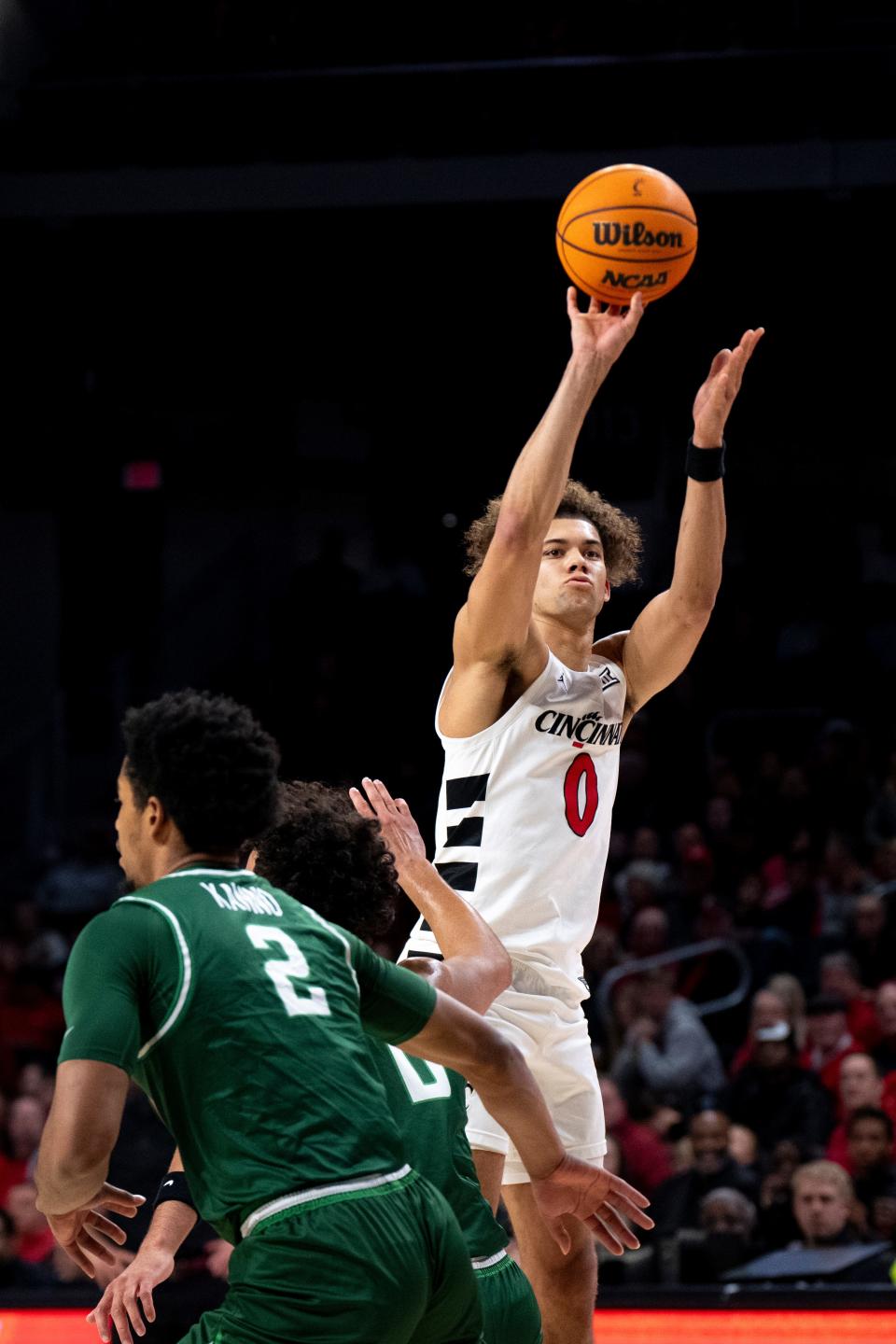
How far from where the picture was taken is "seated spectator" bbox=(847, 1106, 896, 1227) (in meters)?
7.91

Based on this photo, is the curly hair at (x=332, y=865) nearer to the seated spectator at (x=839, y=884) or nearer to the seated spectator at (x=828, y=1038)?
the seated spectator at (x=828, y=1038)

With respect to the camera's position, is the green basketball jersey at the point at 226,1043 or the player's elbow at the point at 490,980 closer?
the green basketball jersey at the point at 226,1043

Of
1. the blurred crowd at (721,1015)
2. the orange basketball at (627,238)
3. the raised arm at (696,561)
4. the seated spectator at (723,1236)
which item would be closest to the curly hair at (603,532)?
the raised arm at (696,561)

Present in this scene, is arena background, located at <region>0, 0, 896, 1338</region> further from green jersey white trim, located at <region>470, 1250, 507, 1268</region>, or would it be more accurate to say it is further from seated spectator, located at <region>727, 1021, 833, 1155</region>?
green jersey white trim, located at <region>470, 1250, 507, 1268</region>

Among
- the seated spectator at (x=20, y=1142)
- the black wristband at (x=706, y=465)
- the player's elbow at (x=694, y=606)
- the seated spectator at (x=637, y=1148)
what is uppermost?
the black wristband at (x=706, y=465)

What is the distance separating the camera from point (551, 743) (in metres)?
4.52

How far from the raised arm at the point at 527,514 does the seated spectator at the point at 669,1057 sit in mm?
5221

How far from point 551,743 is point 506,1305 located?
1.59 metres

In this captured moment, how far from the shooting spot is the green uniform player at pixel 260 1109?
102 inches

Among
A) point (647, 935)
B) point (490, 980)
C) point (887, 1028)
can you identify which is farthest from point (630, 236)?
point (647, 935)

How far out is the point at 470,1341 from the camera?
2875mm

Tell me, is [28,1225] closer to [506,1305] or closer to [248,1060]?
[506,1305]

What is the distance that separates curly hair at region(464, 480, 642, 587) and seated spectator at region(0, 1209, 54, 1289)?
4614 mm

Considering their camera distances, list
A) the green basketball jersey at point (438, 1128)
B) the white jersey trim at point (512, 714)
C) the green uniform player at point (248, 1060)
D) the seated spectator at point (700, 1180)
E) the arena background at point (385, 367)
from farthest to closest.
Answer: the arena background at point (385, 367) < the seated spectator at point (700, 1180) < the white jersey trim at point (512, 714) < the green basketball jersey at point (438, 1128) < the green uniform player at point (248, 1060)
